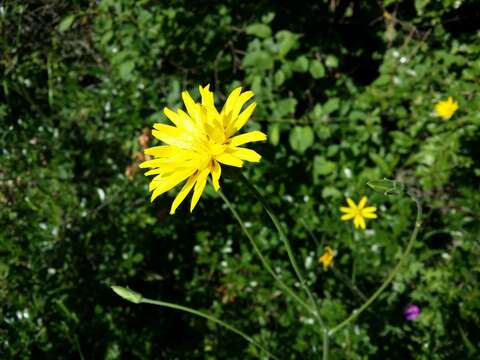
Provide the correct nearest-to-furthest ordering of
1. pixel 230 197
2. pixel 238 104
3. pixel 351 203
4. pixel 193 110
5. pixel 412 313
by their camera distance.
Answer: pixel 238 104 < pixel 193 110 < pixel 351 203 < pixel 412 313 < pixel 230 197

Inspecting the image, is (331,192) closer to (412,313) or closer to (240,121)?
(412,313)

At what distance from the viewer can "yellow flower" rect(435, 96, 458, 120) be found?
2664 millimetres

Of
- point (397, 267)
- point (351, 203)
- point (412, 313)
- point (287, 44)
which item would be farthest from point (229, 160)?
point (412, 313)

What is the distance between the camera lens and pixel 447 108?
8.81ft

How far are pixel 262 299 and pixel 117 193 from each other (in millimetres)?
1172

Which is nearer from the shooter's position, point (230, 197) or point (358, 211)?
point (358, 211)

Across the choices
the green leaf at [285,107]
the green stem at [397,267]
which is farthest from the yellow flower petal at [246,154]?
the green leaf at [285,107]

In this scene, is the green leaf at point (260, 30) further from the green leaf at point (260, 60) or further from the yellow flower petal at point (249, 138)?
the yellow flower petal at point (249, 138)

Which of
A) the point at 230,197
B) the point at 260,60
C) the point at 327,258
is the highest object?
the point at 260,60

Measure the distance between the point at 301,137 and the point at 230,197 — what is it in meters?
0.69

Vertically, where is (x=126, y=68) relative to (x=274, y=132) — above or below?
above

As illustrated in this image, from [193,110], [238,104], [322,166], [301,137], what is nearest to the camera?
[238,104]

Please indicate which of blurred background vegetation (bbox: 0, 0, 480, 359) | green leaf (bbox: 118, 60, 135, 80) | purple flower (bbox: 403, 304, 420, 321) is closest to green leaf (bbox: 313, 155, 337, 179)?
blurred background vegetation (bbox: 0, 0, 480, 359)

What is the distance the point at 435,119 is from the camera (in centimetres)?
286
